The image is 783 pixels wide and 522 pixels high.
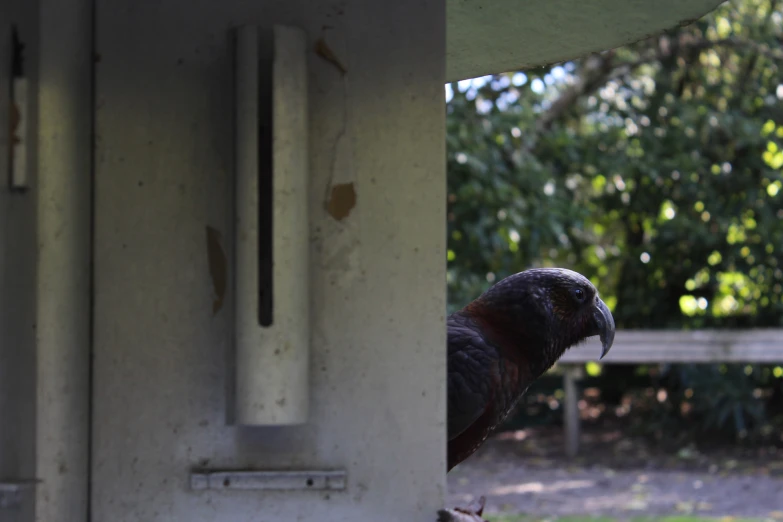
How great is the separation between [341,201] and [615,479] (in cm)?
671

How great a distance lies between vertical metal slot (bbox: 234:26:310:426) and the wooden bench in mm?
6798

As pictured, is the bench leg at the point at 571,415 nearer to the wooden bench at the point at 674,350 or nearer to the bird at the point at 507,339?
the wooden bench at the point at 674,350

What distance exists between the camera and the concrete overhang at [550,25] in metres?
1.87

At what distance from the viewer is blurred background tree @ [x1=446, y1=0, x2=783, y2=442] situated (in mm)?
7523

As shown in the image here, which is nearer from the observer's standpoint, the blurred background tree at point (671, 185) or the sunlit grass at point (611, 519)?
the sunlit grass at point (611, 519)

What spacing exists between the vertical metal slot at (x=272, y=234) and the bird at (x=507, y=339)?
910 mm

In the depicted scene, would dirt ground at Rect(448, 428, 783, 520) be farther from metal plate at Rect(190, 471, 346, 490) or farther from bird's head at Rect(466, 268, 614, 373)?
metal plate at Rect(190, 471, 346, 490)

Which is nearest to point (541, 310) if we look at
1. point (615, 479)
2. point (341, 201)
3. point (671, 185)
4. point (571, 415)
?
point (341, 201)

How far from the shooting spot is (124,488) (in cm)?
149

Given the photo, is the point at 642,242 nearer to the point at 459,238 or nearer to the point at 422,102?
the point at 459,238

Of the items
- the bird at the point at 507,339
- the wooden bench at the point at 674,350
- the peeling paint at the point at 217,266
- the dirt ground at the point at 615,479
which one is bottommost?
the dirt ground at the point at 615,479

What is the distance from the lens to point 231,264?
4.90 ft

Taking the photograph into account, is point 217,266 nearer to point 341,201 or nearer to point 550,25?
point 341,201

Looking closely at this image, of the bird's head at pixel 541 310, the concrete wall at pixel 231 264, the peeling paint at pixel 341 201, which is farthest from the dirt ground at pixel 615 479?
the peeling paint at pixel 341 201
